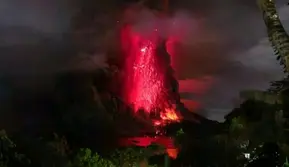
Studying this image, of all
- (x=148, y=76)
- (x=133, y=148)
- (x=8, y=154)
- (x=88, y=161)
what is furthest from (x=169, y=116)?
(x=8, y=154)

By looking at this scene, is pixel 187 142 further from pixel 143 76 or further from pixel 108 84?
pixel 143 76

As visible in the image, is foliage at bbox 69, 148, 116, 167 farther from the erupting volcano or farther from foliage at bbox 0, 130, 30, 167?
the erupting volcano

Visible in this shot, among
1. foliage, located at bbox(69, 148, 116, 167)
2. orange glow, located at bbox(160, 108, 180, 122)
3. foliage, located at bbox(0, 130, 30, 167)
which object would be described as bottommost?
orange glow, located at bbox(160, 108, 180, 122)

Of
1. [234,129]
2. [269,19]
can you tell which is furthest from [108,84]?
[269,19]

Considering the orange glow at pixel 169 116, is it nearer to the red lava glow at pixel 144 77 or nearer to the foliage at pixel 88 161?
the red lava glow at pixel 144 77

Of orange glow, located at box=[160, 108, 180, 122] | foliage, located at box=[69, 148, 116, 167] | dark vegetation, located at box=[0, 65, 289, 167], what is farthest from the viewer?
orange glow, located at box=[160, 108, 180, 122]

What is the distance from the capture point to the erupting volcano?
1806 inches

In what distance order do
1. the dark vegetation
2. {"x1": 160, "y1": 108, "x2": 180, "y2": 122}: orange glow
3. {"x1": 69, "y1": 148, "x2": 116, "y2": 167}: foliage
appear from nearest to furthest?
the dark vegetation → {"x1": 69, "y1": 148, "x2": 116, "y2": 167}: foliage → {"x1": 160, "y1": 108, "x2": 180, "y2": 122}: orange glow

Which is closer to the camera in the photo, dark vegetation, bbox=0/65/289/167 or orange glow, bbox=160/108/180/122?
dark vegetation, bbox=0/65/289/167

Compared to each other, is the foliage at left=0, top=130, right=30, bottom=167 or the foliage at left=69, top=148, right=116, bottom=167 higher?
the foliage at left=0, top=130, right=30, bottom=167

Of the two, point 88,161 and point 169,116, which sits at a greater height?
point 88,161

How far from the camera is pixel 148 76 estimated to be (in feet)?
165

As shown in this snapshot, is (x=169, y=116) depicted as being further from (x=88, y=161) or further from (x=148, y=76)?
(x=88, y=161)

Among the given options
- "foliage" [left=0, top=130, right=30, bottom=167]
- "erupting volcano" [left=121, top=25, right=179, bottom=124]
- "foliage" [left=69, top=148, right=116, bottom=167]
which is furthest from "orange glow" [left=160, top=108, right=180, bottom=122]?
"foliage" [left=0, top=130, right=30, bottom=167]
